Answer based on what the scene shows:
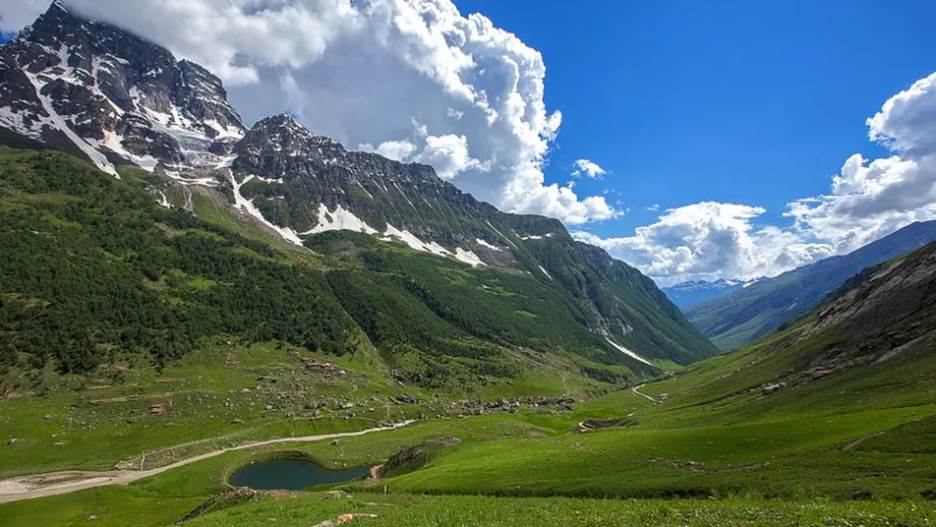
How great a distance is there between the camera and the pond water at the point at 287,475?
3937 inches

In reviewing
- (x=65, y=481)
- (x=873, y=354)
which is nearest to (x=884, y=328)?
(x=873, y=354)

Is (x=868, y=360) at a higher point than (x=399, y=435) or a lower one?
higher

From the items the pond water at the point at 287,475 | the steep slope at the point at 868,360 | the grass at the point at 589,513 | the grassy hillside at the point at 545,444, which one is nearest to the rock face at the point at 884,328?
the steep slope at the point at 868,360

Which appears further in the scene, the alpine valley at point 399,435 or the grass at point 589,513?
the alpine valley at point 399,435

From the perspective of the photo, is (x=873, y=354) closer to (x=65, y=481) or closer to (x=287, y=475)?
(x=287, y=475)

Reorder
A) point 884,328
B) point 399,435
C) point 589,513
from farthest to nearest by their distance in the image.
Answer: point 399,435 → point 884,328 → point 589,513

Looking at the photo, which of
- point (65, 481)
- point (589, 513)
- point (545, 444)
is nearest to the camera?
point (589, 513)

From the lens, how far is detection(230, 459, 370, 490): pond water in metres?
100

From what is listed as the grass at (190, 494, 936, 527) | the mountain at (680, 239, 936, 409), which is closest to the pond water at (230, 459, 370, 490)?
the grass at (190, 494, 936, 527)

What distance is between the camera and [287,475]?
107375 mm

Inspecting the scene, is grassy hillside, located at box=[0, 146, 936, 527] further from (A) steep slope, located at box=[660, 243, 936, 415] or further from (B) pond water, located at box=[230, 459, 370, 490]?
(B) pond water, located at box=[230, 459, 370, 490]

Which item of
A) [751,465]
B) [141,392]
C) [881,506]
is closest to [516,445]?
[751,465]

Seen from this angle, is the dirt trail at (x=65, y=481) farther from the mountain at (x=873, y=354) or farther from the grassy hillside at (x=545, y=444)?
the mountain at (x=873, y=354)

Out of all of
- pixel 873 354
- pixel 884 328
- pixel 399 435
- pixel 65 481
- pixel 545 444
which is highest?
pixel 884 328
